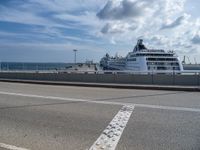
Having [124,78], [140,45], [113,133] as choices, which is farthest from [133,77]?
[140,45]

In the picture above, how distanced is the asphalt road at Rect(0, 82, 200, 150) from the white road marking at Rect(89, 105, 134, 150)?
0.07 ft

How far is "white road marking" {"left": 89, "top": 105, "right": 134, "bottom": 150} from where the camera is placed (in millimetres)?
6422

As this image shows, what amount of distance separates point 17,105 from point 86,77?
41.1 ft

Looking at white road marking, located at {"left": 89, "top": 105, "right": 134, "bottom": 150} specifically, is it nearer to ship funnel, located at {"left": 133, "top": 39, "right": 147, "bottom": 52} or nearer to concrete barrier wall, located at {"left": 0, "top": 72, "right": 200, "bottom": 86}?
concrete barrier wall, located at {"left": 0, "top": 72, "right": 200, "bottom": 86}

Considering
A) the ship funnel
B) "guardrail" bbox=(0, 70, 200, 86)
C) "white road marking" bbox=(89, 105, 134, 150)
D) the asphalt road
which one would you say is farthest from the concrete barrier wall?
the ship funnel

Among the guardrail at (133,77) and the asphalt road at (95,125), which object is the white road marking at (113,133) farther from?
the guardrail at (133,77)

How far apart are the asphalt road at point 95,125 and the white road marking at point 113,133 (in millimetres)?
21

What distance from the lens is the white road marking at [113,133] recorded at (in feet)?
21.1

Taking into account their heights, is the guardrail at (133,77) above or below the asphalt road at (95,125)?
above

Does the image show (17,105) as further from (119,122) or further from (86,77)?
(86,77)

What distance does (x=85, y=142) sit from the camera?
6637mm

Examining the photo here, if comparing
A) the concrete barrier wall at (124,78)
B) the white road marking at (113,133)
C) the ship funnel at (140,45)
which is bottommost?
the white road marking at (113,133)

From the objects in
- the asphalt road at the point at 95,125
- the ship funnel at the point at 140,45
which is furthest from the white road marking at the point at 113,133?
the ship funnel at the point at 140,45

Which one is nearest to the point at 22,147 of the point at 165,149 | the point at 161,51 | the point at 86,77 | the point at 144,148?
the point at 144,148
